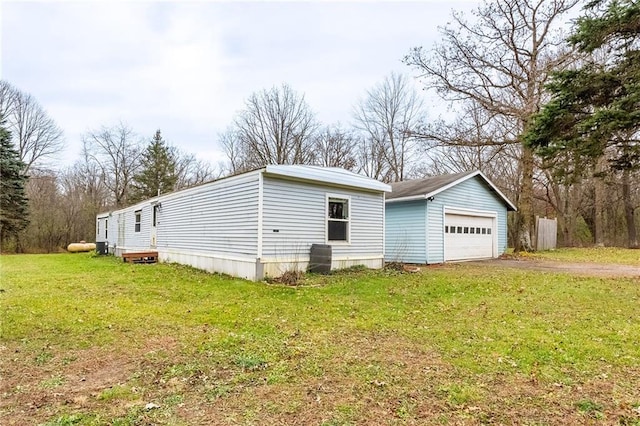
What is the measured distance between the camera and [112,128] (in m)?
29.6

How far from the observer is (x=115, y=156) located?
29.6 m

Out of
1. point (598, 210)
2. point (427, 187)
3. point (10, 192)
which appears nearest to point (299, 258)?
point (427, 187)

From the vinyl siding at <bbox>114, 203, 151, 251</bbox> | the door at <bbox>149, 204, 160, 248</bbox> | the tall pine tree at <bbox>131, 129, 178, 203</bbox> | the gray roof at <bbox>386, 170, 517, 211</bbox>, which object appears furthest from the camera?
the tall pine tree at <bbox>131, 129, 178, 203</bbox>

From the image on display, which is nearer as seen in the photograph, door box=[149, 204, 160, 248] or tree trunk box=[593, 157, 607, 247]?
door box=[149, 204, 160, 248]

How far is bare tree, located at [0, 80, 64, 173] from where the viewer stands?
2378 centimetres

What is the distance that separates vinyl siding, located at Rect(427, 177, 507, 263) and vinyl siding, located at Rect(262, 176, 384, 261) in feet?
9.08

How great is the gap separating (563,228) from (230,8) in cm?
2314

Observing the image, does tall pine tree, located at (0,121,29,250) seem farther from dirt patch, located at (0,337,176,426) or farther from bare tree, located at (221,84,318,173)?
dirt patch, located at (0,337,176,426)

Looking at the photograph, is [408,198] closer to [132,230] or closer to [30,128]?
[132,230]

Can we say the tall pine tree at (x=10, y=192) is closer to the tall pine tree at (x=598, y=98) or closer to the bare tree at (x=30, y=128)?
the bare tree at (x=30, y=128)

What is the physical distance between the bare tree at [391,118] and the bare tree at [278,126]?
4049 mm

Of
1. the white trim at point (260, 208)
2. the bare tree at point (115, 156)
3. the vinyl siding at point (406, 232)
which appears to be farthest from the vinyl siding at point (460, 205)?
the bare tree at point (115, 156)

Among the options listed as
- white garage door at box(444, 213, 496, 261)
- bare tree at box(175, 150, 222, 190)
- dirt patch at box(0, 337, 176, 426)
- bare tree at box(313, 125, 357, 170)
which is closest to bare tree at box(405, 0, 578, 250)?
white garage door at box(444, 213, 496, 261)

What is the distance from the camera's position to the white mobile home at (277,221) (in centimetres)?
894
